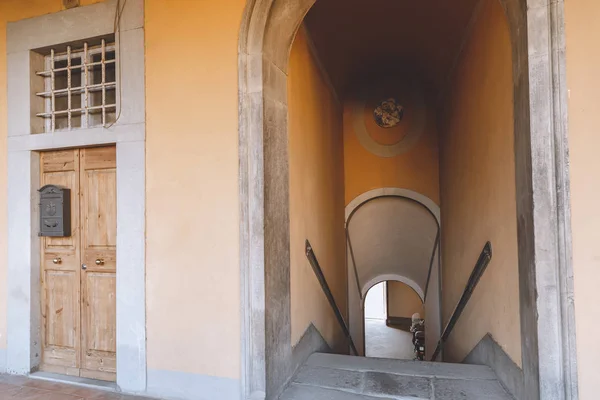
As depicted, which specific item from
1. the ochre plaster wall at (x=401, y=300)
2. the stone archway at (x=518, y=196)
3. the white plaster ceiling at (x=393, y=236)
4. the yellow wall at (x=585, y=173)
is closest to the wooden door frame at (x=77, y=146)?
the stone archway at (x=518, y=196)

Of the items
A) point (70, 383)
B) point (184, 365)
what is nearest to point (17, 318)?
point (70, 383)

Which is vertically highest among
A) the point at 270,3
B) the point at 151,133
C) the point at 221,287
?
the point at 270,3

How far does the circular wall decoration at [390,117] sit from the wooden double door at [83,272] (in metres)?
4.66

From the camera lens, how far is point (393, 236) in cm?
735

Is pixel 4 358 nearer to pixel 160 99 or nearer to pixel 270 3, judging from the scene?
pixel 160 99

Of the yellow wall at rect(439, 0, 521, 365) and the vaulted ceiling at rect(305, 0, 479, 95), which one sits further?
the vaulted ceiling at rect(305, 0, 479, 95)

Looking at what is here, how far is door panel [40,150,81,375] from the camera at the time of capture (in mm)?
3305

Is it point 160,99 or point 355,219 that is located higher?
point 160,99

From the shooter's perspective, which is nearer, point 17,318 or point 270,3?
point 270,3

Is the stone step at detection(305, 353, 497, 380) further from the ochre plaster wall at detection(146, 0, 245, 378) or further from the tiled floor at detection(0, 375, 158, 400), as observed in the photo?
the tiled floor at detection(0, 375, 158, 400)

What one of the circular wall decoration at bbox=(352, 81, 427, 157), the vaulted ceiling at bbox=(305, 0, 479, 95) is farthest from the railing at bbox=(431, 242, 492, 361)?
the circular wall decoration at bbox=(352, 81, 427, 157)

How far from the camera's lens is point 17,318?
3.32 m

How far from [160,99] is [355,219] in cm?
465

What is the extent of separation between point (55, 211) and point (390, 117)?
524cm
